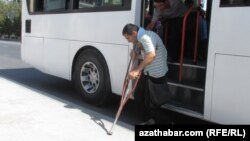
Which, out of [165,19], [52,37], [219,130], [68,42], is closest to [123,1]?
[165,19]

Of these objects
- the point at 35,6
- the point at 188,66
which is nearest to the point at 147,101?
the point at 188,66

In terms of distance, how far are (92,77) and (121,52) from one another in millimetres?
1086

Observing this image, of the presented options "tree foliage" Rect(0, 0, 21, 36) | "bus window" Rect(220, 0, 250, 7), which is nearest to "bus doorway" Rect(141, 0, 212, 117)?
"bus window" Rect(220, 0, 250, 7)

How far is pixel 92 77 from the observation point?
7082mm

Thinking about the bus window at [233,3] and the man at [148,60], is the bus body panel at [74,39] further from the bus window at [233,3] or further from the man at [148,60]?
the bus window at [233,3]

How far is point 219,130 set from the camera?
4.27 metres

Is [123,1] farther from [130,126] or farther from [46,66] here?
[46,66]

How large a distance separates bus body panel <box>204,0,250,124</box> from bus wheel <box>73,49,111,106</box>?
2155mm

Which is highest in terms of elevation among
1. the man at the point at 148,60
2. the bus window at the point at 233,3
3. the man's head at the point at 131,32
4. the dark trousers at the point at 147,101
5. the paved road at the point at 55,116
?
the bus window at the point at 233,3

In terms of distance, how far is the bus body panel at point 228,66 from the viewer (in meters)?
4.55

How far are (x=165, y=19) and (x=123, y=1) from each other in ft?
2.68

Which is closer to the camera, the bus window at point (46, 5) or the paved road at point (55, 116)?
the paved road at point (55, 116)

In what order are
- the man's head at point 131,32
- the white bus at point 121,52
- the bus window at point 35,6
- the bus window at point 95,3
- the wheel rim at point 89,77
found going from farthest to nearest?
the bus window at point 35,6, the wheel rim at point 89,77, the bus window at point 95,3, the man's head at point 131,32, the white bus at point 121,52

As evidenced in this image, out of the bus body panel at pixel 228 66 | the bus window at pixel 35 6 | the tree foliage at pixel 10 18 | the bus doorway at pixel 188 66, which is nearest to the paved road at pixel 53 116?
the bus doorway at pixel 188 66
